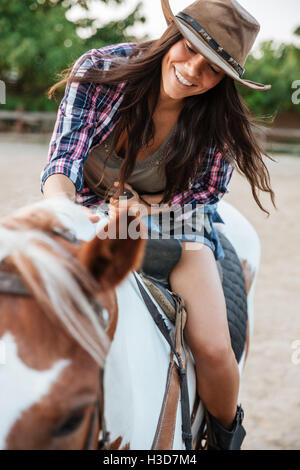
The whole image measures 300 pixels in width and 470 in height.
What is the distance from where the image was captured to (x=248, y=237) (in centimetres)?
257

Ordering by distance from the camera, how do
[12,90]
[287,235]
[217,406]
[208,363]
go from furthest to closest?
[12,90] → [287,235] → [217,406] → [208,363]

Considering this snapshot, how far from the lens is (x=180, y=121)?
1700mm

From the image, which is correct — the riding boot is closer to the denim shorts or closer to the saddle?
the saddle

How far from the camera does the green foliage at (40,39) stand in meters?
15.6

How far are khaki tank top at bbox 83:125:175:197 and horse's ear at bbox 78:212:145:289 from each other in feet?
2.70

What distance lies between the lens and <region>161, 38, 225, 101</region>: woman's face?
1.51m

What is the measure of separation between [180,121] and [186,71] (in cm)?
22

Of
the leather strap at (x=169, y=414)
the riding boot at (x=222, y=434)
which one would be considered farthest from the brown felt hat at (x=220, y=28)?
the riding boot at (x=222, y=434)

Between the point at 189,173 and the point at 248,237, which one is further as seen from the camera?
the point at 248,237

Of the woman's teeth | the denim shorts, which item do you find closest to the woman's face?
the woman's teeth

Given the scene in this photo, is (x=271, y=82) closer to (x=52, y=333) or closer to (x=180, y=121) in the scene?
(x=180, y=121)
